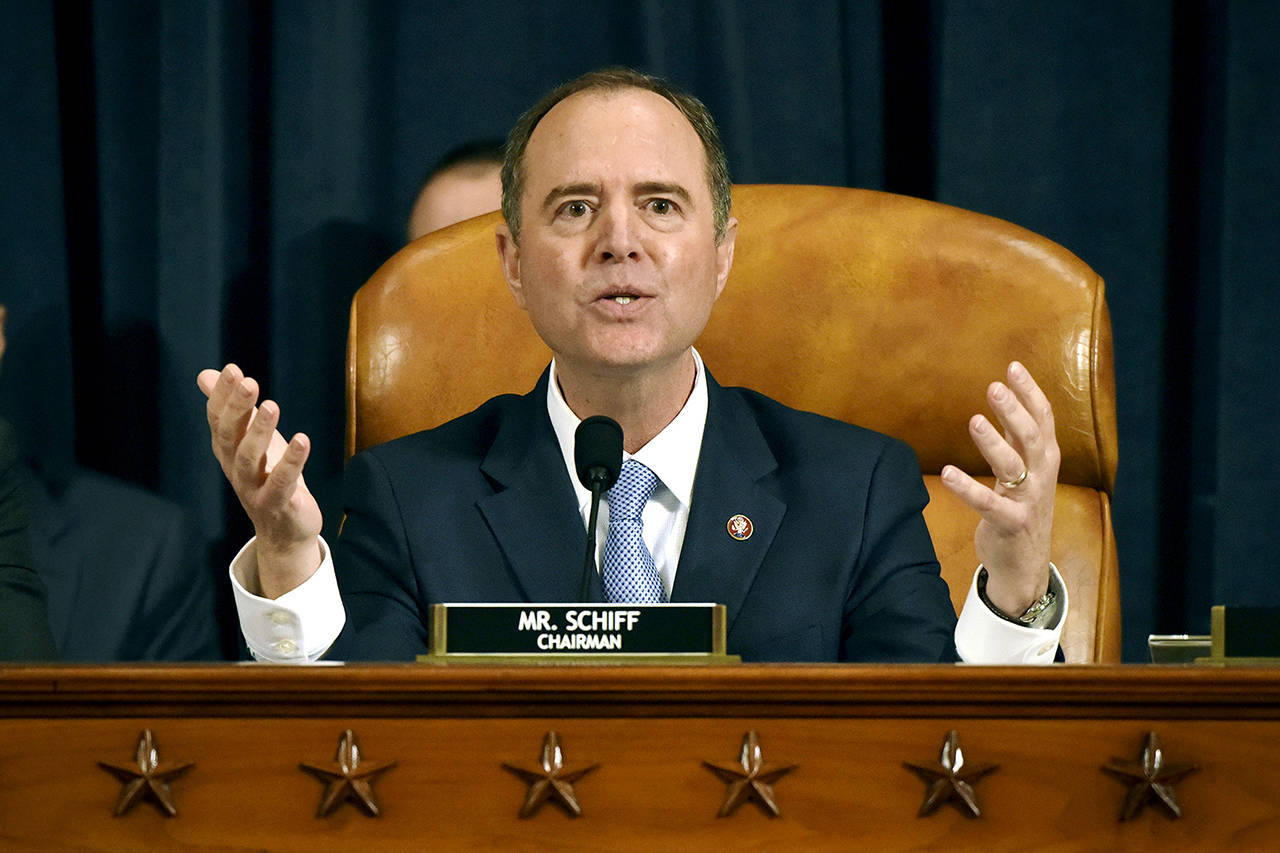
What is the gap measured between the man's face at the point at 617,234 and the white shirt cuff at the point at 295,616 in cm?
40

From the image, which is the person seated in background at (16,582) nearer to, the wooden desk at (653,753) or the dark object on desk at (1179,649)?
the wooden desk at (653,753)

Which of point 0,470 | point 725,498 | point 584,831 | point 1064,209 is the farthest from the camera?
point 1064,209

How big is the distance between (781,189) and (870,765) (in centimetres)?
115

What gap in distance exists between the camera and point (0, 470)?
205 centimetres

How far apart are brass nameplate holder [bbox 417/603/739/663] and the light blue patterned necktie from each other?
46 centimetres

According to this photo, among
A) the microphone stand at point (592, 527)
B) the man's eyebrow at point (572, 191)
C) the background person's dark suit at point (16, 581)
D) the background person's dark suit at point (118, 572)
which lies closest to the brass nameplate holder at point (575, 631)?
the microphone stand at point (592, 527)

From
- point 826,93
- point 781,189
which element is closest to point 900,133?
point 826,93

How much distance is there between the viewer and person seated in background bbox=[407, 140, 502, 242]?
229 cm

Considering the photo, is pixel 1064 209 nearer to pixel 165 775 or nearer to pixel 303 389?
pixel 303 389

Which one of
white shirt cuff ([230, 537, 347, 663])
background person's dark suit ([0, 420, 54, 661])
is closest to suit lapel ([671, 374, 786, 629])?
white shirt cuff ([230, 537, 347, 663])

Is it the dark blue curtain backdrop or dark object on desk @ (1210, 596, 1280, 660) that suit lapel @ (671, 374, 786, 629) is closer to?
dark object on desk @ (1210, 596, 1280, 660)

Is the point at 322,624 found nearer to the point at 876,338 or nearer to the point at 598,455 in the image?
the point at 598,455

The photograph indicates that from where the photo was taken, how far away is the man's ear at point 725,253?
164 centimetres

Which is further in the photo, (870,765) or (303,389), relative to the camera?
(303,389)
